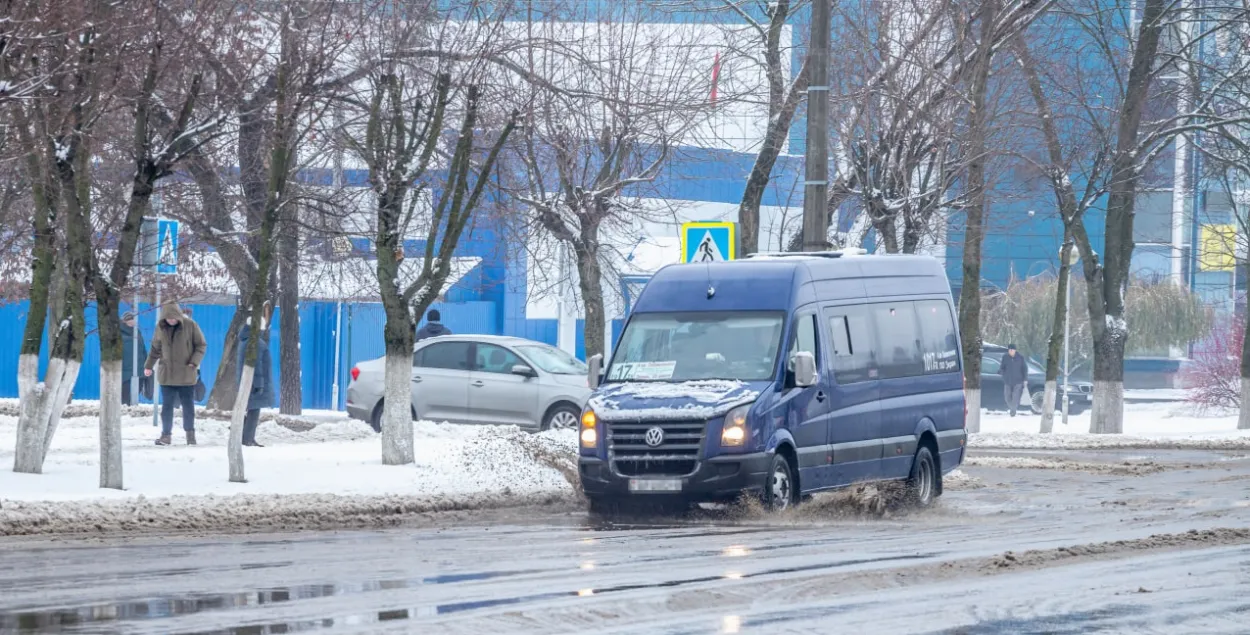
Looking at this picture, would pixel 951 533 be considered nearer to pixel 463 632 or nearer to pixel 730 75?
pixel 463 632

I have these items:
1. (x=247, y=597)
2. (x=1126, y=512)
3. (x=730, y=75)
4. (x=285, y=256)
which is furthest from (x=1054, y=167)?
(x=247, y=597)

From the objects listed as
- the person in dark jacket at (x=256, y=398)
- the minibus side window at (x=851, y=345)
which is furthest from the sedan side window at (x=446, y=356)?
the minibus side window at (x=851, y=345)

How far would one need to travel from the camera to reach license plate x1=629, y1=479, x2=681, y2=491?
45.9 feet

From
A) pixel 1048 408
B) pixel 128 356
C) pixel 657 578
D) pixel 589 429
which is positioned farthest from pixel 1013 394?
pixel 657 578

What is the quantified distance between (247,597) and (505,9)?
1033cm

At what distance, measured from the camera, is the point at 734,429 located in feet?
45.5

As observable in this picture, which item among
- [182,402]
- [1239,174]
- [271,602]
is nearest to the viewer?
[271,602]

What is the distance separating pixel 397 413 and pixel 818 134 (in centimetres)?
531

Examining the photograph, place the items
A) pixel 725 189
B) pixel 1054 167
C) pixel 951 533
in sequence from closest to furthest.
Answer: pixel 951 533, pixel 1054 167, pixel 725 189

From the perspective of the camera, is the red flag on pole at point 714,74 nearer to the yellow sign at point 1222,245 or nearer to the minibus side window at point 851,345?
the minibus side window at point 851,345

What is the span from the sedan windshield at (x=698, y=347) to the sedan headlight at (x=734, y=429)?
0.60m

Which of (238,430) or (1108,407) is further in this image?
(1108,407)

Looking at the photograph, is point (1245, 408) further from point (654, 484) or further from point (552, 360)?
point (654, 484)

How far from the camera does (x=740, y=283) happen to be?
49.3 feet
